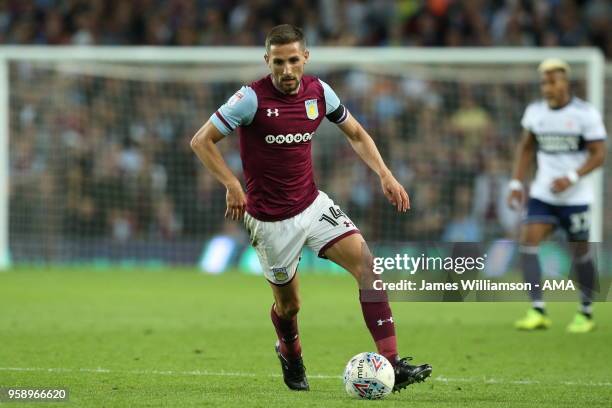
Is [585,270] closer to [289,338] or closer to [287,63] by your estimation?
[289,338]

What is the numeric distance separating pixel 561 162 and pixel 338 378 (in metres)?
4.61

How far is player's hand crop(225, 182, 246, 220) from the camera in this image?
24.5 feet

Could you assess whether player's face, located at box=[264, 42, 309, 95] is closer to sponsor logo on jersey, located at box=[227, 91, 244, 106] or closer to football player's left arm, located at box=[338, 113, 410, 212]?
sponsor logo on jersey, located at box=[227, 91, 244, 106]

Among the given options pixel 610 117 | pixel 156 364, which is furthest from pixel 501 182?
pixel 156 364

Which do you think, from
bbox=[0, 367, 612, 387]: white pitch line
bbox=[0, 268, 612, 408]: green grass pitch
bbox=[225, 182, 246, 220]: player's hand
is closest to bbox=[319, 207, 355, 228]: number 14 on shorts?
bbox=[225, 182, 246, 220]: player's hand

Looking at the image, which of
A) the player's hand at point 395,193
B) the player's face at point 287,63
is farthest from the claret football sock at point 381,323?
the player's face at point 287,63

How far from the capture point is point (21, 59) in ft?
64.0

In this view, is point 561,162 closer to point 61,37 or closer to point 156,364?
point 156,364

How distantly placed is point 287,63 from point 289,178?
2.44ft

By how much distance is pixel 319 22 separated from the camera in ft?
76.0

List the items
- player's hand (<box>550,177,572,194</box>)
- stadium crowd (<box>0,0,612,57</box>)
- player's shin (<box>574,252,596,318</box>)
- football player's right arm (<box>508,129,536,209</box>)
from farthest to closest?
stadium crowd (<box>0,0,612,57</box>)
football player's right arm (<box>508,129,536,209</box>)
player's hand (<box>550,177,572,194</box>)
player's shin (<box>574,252,596,318</box>)

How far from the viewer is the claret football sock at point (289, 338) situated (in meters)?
8.23

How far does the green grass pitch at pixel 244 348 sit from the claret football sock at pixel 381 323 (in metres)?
0.33

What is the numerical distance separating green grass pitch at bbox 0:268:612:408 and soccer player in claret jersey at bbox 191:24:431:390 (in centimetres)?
52
